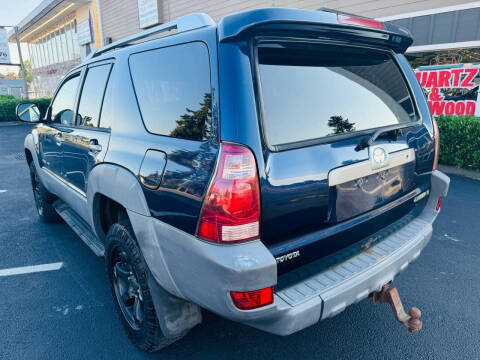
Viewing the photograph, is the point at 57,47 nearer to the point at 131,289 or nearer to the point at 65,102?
the point at 65,102

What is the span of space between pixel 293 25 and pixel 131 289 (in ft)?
6.14

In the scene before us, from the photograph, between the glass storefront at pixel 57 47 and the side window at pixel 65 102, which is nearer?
the side window at pixel 65 102

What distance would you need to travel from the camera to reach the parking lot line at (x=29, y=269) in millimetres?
3284

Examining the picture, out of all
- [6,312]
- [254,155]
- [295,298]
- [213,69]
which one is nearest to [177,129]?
[213,69]

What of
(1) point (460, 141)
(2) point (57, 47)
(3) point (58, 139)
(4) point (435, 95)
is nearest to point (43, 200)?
(3) point (58, 139)

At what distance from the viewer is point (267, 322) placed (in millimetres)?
1553

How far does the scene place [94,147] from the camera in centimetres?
248

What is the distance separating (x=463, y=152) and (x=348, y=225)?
17.6 ft

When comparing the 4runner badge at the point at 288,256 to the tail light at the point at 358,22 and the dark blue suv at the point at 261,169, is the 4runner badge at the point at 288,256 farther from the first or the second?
the tail light at the point at 358,22

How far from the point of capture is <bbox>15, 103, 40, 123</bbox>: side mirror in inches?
146

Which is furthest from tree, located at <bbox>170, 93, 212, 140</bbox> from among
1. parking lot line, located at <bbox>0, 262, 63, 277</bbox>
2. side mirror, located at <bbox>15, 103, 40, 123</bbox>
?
side mirror, located at <bbox>15, 103, 40, 123</bbox>

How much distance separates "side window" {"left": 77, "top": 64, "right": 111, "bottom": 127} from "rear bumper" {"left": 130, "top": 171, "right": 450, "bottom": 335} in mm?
1145

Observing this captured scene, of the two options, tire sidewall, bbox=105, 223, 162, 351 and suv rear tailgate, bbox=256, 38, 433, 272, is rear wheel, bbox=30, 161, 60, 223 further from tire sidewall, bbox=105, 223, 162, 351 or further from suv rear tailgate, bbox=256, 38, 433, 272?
suv rear tailgate, bbox=256, 38, 433, 272

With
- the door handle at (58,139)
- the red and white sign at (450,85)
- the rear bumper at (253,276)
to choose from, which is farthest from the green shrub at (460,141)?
the door handle at (58,139)
